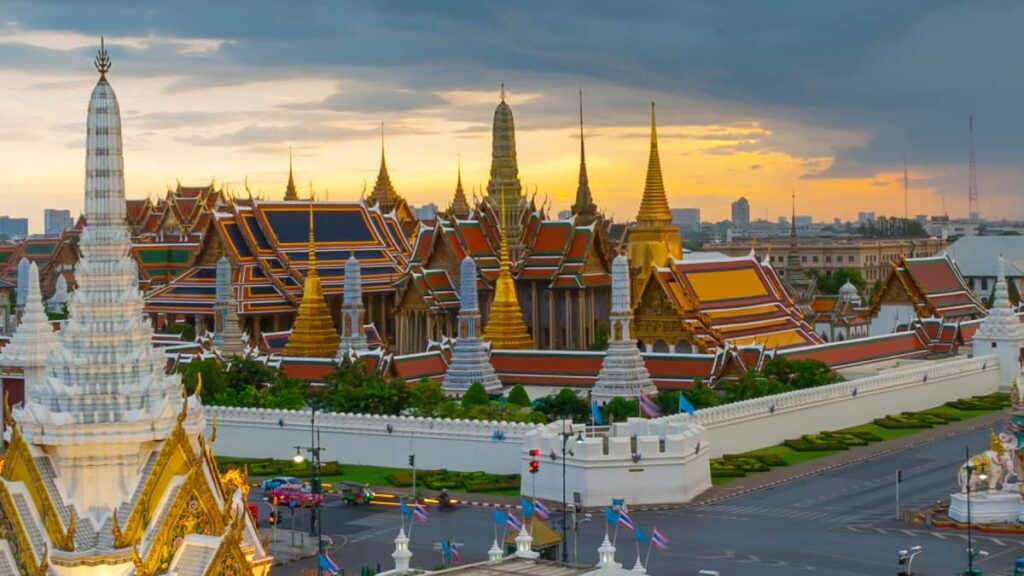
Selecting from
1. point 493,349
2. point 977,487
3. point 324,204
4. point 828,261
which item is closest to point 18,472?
point 977,487

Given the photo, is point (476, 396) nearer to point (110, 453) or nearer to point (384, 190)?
point (110, 453)

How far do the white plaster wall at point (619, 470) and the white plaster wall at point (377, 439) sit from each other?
2.72 m

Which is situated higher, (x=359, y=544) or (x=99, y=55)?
(x=99, y=55)

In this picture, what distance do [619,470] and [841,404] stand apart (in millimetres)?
15349

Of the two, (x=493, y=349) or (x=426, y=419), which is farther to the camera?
(x=493, y=349)

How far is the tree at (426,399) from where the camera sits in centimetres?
4894

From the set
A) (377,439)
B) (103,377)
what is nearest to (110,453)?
(103,377)

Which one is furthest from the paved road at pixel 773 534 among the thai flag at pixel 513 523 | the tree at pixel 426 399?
the tree at pixel 426 399

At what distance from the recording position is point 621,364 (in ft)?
172

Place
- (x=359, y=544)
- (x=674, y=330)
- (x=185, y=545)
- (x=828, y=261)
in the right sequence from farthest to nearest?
(x=828, y=261) < (x=674, y=330) < (x=359, y=544) < (x=185, y=545)

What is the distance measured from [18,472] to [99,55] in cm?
522

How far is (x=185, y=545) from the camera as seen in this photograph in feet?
64.3

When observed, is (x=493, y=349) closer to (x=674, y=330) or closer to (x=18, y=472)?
(x=674, y=330)

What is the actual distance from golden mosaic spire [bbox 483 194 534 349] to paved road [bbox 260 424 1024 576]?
20.9 metres
